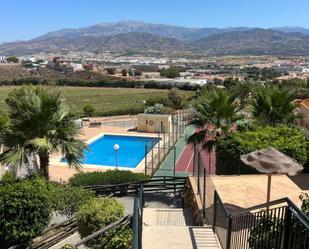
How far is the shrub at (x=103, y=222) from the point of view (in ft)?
32.5

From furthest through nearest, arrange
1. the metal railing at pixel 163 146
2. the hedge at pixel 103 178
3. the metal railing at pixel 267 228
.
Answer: the metal railing at pixel 163 146 → the hedge at pixel 103 178 → the metal railing at pixel 267 228

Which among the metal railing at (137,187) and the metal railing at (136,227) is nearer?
the metal railing at (136,227)

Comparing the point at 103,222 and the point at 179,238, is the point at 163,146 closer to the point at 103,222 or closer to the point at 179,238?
the point at 103,222

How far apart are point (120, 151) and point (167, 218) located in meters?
21.0

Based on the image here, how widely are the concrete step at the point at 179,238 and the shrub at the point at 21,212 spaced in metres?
3.15

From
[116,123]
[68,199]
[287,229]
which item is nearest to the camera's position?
[287,229]

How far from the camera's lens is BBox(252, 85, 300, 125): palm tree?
59.0 ft

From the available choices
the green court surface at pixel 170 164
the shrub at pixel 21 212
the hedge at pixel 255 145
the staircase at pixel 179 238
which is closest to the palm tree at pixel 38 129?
the shrub at pixel 21 212

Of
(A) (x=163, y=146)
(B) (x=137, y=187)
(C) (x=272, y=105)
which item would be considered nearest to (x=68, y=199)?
(B) (x=137, y=187)

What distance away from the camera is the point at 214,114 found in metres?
16.7

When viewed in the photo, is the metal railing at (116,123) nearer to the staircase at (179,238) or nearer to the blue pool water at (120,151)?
the blue pool water at (120,151)

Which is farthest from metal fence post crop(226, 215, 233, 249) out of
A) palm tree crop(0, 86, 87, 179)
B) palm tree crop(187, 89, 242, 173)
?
palm tree crop(187, 89, 242, 173)

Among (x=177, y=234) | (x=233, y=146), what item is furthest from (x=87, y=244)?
(x=233, y=146)

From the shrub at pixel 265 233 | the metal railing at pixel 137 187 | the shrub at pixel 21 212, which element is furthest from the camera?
the metal railing at pixel 137 187
